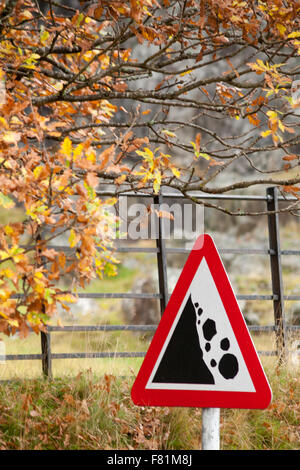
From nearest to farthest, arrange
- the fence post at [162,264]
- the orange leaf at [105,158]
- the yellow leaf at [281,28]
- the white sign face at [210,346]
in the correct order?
the orange leaf at [105,158]
the white sign face at [210,346]
the yellow leaf at [281,28]
the fence post at [162,264]

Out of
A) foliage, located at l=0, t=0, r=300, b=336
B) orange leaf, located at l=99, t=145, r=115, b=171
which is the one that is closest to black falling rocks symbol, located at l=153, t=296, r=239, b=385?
foliage, located at l=0, t=0, r=300, b=336

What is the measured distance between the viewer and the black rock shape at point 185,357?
203 cm

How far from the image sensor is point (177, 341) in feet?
6.85

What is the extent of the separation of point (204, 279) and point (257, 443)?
69.2 inches

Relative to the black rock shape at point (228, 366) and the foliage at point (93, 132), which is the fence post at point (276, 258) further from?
the black rock shape at point (228, 366)

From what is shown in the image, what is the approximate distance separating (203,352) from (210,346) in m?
0.04

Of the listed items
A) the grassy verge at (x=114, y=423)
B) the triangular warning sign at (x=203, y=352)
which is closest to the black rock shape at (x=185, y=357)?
the triangular warning sign at (x=203, y=352)

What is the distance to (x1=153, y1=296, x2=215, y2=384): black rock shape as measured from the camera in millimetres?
2029

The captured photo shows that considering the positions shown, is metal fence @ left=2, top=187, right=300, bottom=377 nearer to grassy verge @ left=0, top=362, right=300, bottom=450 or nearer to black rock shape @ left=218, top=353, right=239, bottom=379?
grassy verge @ left=0, top=362, right=300, bottom=450

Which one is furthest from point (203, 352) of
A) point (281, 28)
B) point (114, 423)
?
point (281, 28)

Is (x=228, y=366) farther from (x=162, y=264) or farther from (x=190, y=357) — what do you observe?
(x=162, y=264)
